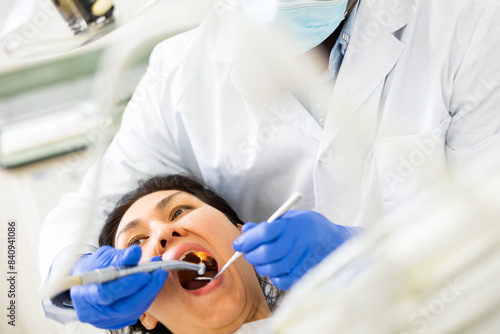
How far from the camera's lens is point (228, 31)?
1.61 m

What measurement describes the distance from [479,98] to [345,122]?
32 cm

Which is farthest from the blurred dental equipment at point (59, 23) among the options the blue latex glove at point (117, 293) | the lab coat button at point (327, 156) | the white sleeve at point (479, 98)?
the white sleeve at point (479, 98)

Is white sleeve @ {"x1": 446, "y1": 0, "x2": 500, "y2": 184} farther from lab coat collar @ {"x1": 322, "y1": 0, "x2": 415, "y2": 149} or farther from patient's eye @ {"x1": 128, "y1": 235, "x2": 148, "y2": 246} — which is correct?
patient's eye @ {"x1": 128, "y1": 235, "x2": 148, "y2": 246}

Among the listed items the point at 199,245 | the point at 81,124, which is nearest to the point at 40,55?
the point at 199,245

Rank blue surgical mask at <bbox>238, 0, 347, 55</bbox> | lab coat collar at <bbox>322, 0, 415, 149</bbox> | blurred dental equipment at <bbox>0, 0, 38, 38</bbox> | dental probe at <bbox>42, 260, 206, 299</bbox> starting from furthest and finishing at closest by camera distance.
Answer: lab coat collar at <bbox>322, 0, 415, 149</bbox> < blue surgical mask at <bbox>238, 0, 347, 55</bbox> < blurred dental equipment at <bbox>0, 0, 38, 38</bbox> < dental probe at <bbox>42, 260, 206, 299</bbox>

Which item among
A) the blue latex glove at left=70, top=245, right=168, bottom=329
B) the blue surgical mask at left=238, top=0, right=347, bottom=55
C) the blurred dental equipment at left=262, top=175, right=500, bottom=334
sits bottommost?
the blue latex glove at left=70, top=245, right=168, bottom=329

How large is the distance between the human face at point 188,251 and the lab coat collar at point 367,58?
1.17ft

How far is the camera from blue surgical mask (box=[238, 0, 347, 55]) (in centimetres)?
134

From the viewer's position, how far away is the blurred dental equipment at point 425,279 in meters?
0.47

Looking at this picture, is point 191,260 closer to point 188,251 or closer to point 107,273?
point 188,251

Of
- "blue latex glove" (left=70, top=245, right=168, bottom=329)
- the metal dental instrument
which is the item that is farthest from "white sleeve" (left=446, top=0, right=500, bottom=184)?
"blue latex glove" (left=70, top=245, right=168, bottom=329)

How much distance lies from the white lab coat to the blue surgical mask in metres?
0.12

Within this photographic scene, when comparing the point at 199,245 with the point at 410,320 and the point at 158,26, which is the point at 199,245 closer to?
the point at 410,320

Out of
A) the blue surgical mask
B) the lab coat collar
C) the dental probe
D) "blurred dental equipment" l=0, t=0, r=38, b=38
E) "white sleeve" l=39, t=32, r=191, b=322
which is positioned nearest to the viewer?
the dental probe
